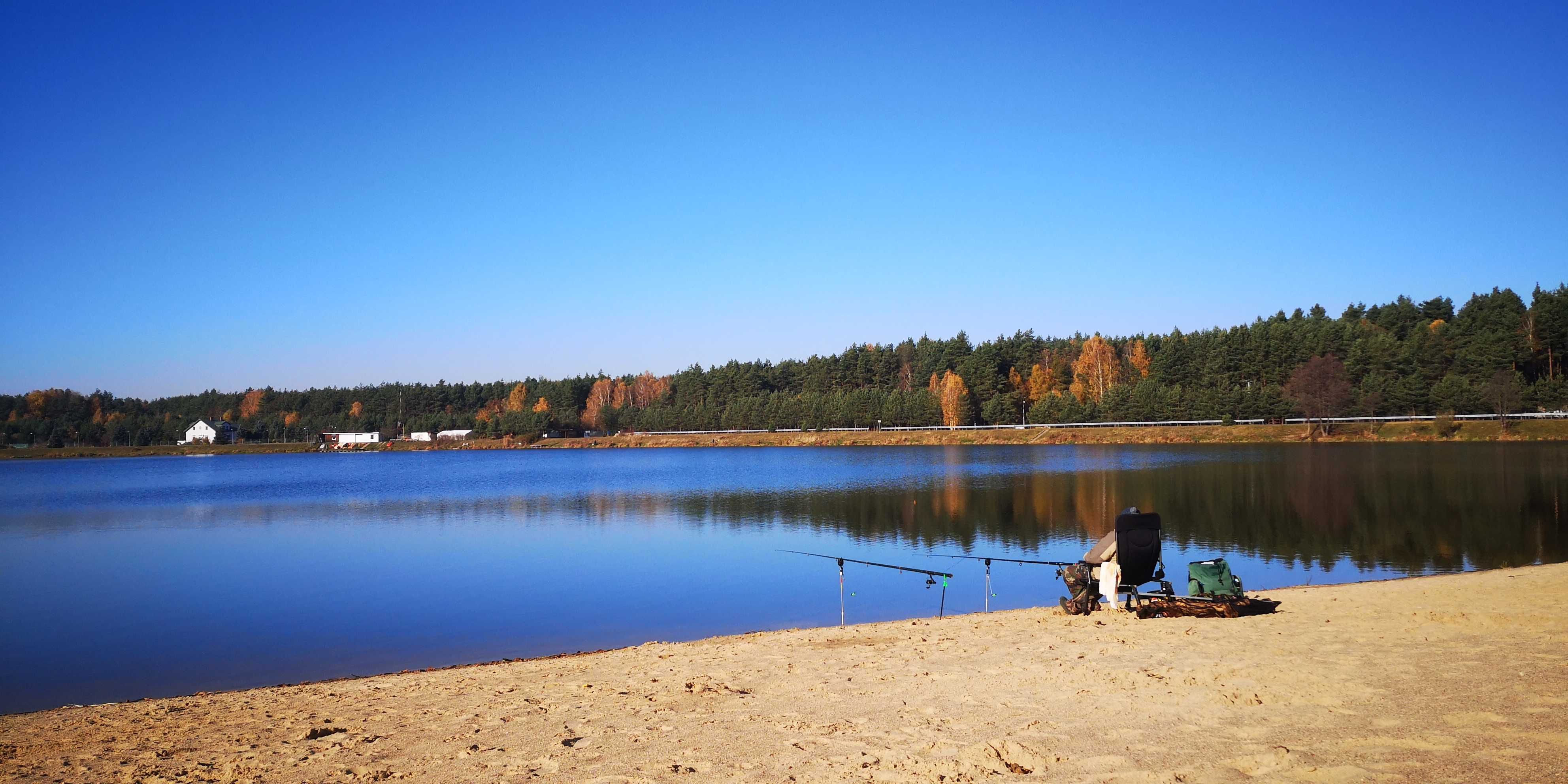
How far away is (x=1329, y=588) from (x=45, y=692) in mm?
18811

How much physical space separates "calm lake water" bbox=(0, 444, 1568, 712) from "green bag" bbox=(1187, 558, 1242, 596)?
3550 millimetres

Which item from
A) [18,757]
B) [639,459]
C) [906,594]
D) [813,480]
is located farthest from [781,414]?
[18,757]

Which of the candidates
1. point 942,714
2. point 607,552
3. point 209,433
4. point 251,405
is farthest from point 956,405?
point 251,405

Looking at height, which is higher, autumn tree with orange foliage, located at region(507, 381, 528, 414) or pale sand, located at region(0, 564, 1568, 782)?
autumn tree with orange foliage, located at region(507, 381, 528, 414)

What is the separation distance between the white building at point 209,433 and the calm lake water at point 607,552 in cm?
11338

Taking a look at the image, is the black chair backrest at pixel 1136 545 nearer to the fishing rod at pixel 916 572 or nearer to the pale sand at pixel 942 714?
the pale sand at pixel 942 714

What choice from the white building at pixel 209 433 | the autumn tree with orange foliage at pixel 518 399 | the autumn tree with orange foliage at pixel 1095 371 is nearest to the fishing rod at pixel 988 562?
the autumn tree with orange foliage at pixel 1095 371

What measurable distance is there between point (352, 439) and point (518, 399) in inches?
1080

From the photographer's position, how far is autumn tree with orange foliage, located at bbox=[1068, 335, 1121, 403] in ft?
331

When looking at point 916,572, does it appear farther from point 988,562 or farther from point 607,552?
point 607,552

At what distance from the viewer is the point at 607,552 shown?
23.6 meters

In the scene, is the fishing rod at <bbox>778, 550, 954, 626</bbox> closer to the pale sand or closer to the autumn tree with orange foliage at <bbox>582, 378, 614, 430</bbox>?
the pale sand

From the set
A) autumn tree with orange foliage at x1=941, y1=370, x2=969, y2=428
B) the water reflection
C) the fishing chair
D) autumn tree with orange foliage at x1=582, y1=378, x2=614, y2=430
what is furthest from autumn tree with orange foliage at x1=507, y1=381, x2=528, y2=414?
the fishing chair

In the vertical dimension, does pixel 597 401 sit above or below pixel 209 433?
above
